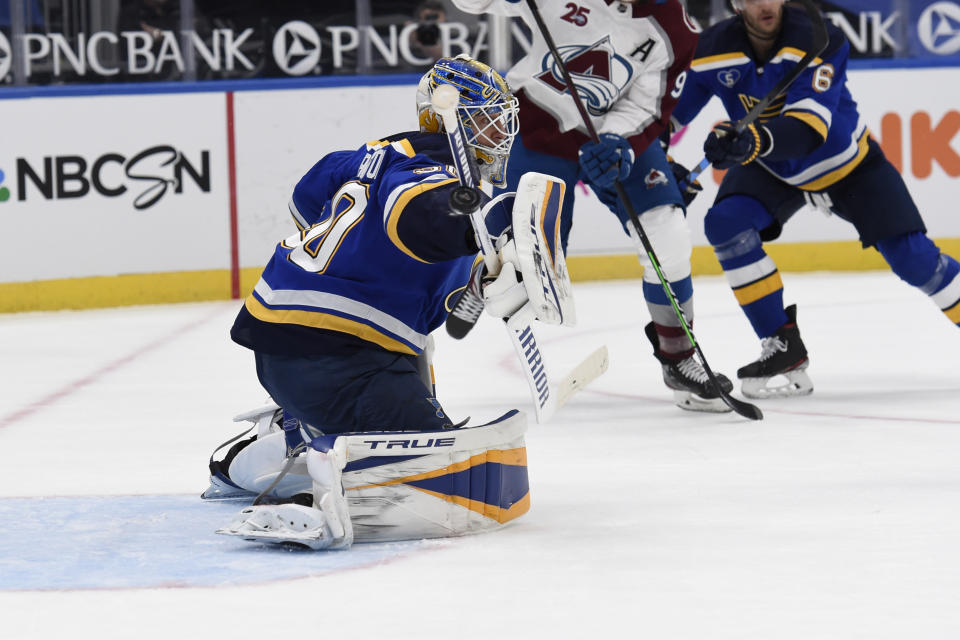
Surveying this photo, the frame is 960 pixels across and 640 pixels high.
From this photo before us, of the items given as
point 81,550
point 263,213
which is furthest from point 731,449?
point 263,213

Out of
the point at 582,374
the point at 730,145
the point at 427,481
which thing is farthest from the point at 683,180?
the point at 427,481

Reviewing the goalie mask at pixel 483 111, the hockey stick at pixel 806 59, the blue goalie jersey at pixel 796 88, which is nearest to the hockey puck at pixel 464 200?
the goalie mask at pixel 483 111

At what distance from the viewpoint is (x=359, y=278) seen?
7.38 ft

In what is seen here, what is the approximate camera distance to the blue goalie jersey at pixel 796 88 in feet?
12.0

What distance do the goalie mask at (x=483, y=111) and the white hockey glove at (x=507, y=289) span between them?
8.9 inches

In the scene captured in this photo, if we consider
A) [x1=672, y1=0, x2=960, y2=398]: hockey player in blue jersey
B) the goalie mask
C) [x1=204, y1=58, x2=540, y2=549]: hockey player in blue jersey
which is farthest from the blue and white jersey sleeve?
[x1=672, y1=0, x2=960, y2=398]: hockey player in blue jersey

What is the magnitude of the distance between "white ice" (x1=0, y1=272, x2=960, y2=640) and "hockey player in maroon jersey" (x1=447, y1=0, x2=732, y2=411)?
0.22 metres

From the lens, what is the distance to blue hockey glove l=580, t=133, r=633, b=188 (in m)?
3.29

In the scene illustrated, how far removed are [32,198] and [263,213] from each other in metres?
0.88

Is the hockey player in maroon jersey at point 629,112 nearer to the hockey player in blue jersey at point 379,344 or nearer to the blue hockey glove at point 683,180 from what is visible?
the blue hockey glove at point 683,180

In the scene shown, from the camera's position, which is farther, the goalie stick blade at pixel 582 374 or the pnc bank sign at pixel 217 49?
the pnc bank sign at pixel 217 49

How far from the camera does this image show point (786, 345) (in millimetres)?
3709

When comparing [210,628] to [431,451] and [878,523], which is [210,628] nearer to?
[431,451]

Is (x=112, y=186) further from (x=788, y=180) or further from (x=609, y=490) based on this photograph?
(x=609, y=490)
